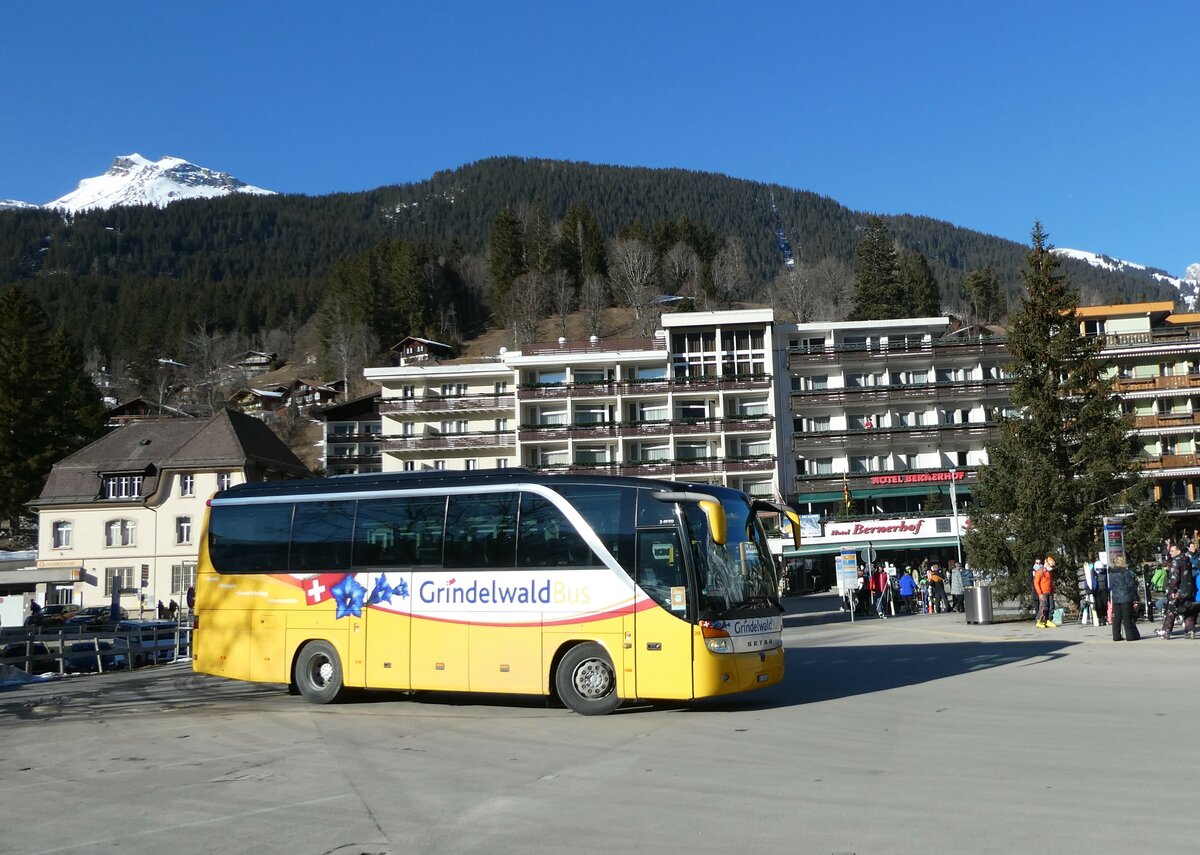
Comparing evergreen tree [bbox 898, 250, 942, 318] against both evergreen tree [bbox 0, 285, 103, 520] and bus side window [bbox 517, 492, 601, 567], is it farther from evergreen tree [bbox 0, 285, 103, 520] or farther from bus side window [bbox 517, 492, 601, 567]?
bus side window [bbox 517, 492, 601, 567]

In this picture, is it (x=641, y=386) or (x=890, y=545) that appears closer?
(x=890, y=545)

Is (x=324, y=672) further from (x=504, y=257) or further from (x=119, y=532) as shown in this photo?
(x=504, y=257)

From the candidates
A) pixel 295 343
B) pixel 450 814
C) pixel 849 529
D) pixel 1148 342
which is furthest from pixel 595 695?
pixel 295 343

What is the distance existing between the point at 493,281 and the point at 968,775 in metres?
135

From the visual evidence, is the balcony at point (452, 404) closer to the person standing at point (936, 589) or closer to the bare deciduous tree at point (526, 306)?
the person standing at point (936, 589)

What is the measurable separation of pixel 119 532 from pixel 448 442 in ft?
68.1

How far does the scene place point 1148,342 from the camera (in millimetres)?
77250

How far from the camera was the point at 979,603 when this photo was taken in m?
27.8

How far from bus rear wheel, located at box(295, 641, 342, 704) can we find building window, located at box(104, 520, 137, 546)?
50.0m

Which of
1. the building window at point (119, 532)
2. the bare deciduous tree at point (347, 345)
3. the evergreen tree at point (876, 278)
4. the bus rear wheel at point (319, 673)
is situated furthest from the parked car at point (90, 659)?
the bare deciduous tree at point (347, 345)

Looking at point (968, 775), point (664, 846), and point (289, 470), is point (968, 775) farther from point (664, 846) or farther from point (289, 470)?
point (289, 470)

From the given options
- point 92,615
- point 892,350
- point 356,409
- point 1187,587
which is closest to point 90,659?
point 92,615

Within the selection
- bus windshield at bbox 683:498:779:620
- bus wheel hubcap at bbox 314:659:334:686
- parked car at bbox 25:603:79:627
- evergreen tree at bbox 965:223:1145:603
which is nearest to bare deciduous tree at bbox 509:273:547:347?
parked car at bbox 25:603:79:627

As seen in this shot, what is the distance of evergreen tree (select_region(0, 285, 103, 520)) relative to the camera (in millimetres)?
69625
